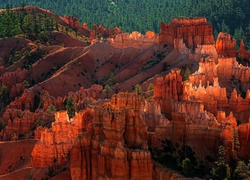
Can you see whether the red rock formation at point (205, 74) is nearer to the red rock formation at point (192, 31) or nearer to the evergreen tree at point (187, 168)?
the red rock formation at point (192, 31)

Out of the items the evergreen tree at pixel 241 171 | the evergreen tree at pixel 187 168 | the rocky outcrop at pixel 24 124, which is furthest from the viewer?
the rocky outcrop at pixel 24 124

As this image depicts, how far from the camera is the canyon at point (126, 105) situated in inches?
→ 2190

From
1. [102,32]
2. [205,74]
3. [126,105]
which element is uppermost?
[102,32]

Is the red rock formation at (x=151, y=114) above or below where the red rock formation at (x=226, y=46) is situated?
below

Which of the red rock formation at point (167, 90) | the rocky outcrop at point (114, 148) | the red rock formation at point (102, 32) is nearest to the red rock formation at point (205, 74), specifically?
the red rock formation at point (167, 90)

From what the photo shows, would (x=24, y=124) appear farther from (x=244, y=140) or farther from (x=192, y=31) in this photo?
(x=244, y=140)

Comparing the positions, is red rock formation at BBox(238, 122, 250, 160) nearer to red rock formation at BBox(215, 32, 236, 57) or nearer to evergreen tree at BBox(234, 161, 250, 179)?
evergreen tree at BBox(234, 161, 250, 179)

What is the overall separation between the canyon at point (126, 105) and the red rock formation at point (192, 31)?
0.18m

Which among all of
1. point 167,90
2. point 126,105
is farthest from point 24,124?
point 126,105

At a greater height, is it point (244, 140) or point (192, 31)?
point (192, 31)

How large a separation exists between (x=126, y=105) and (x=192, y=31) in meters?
58.6

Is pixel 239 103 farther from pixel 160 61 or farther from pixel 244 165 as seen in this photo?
pixel 160 61

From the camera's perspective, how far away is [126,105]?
192 ft

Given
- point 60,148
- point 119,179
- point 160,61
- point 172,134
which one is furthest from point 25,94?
point 119,179
